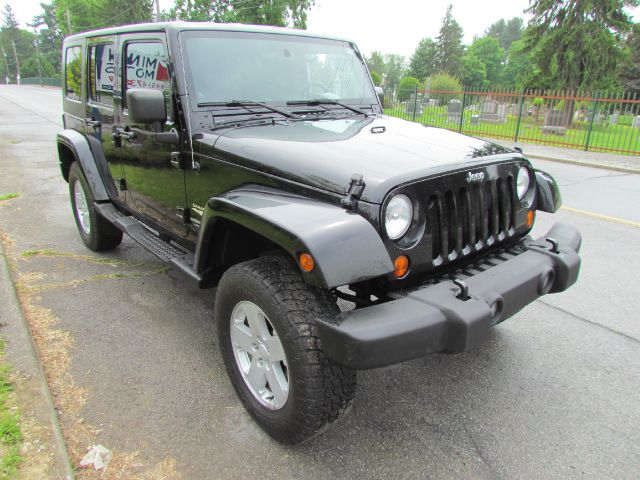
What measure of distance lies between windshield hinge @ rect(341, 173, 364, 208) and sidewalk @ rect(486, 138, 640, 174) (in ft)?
36.9

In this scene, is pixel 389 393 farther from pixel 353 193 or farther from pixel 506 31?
pixel 506 31

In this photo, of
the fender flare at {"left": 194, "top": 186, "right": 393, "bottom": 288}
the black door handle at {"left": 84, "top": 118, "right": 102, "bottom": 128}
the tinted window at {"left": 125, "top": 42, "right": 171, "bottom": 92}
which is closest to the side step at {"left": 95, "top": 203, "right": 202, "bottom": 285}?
the black door handle at {"left": 84, "top": 118, "right": 102, "bottom": 128}

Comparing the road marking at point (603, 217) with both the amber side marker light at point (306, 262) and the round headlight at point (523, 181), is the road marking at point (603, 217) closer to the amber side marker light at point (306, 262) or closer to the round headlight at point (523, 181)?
the round headlight at point (523, 181)

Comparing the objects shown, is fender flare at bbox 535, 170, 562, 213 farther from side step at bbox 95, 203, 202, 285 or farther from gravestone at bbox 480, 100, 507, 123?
gravestone at bbox 480, 100, 507, 123

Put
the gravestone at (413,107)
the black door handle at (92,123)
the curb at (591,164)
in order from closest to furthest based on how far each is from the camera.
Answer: the black door handle at (92,123), the curb at (591,164), the gravestone at (413,107)

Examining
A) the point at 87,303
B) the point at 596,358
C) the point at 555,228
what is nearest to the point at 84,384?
the point at 87,303

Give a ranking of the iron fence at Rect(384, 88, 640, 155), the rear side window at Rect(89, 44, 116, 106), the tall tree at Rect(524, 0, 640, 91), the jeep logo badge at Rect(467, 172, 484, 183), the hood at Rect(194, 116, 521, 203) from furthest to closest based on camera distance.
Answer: the tall tree at Rect(524, 0, 640, 91) < the iron fence at Rect(384, 88, 640, 155) < the rear side window at Rect(89, 44, 116, 106) < the jeep logo badge at Rect(467, 172, 484, 183) < the hood at Rect(194, 116, 521, 203)

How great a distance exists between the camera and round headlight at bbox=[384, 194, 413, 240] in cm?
211

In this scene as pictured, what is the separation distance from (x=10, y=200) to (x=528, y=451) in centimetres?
716

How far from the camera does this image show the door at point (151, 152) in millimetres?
3082

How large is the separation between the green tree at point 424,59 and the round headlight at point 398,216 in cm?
8788

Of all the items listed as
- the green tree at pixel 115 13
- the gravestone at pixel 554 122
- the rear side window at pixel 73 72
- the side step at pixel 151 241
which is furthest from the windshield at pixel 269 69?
the green tree at pixel 115 13

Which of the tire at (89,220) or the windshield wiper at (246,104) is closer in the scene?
the windshield wiper at (246,104)

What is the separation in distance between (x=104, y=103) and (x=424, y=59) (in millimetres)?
90276
